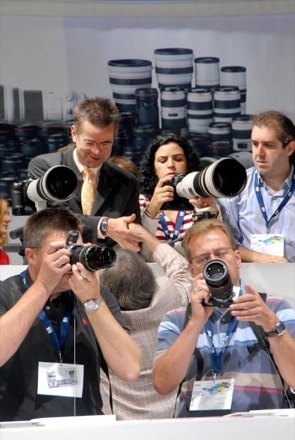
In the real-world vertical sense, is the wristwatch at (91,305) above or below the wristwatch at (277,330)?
above

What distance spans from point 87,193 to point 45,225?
3.28 feet

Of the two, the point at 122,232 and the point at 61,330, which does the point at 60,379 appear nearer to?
the point at 61,330

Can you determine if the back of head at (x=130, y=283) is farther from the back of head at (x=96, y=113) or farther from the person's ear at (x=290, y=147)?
the person's ear at (x=290, y=147)

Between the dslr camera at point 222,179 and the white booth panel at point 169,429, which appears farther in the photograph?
the dslr camera at point 222,179

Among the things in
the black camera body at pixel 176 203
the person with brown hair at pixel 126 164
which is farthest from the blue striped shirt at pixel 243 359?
the person with brown hair at pixel 126 164

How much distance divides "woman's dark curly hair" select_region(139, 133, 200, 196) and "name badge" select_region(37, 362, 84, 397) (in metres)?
1.68

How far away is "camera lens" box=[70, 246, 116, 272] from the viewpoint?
11.2 feet

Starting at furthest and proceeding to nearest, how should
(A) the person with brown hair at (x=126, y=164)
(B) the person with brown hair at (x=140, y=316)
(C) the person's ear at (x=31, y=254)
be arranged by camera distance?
(A) the person with brown hair at (x=126, y=164)
(B) the person with brown hair at (x=140, y=316)
(C) the person's ear at (x=31, y=254)

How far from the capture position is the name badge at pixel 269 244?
15.2ft

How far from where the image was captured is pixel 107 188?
469 cm

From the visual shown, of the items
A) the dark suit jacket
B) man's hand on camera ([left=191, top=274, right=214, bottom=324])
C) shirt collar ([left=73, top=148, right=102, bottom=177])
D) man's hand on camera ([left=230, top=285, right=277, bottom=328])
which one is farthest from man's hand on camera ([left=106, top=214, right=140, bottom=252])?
man's hand on camera ([left=230, top=285, right=277, bottom=328])

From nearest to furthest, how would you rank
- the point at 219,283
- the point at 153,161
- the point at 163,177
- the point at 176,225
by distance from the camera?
1. the point at 219,283
2. the point at 163,177
3. the point at 176,225
4. the point at 153,161

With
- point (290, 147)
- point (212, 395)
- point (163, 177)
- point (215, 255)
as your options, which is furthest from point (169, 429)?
point (290, 147)

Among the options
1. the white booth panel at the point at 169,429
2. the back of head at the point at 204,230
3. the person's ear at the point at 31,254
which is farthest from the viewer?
A: the back of head at the point at 204,230
